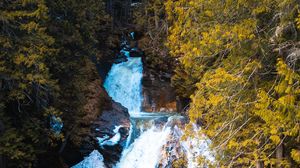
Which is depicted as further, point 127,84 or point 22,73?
point 127,84

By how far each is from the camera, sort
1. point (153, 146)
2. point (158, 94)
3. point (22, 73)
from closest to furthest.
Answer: point (22, 73) → point (153, 146) → point (158, 94)

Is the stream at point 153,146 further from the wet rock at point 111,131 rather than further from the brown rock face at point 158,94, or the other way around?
the brown rock face at point 158,94

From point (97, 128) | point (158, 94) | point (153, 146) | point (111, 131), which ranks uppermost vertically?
point (97, 128)

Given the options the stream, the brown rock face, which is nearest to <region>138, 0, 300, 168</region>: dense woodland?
the stream

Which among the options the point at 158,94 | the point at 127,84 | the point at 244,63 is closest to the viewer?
the point at 244,63

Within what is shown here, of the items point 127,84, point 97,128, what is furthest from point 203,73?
point 127,84

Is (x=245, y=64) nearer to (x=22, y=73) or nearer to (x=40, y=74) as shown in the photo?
(x=40, y=74)

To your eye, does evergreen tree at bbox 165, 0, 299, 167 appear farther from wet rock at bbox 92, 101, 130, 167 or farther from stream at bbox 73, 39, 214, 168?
wet rock at bbox 92, 101, 130, 167
